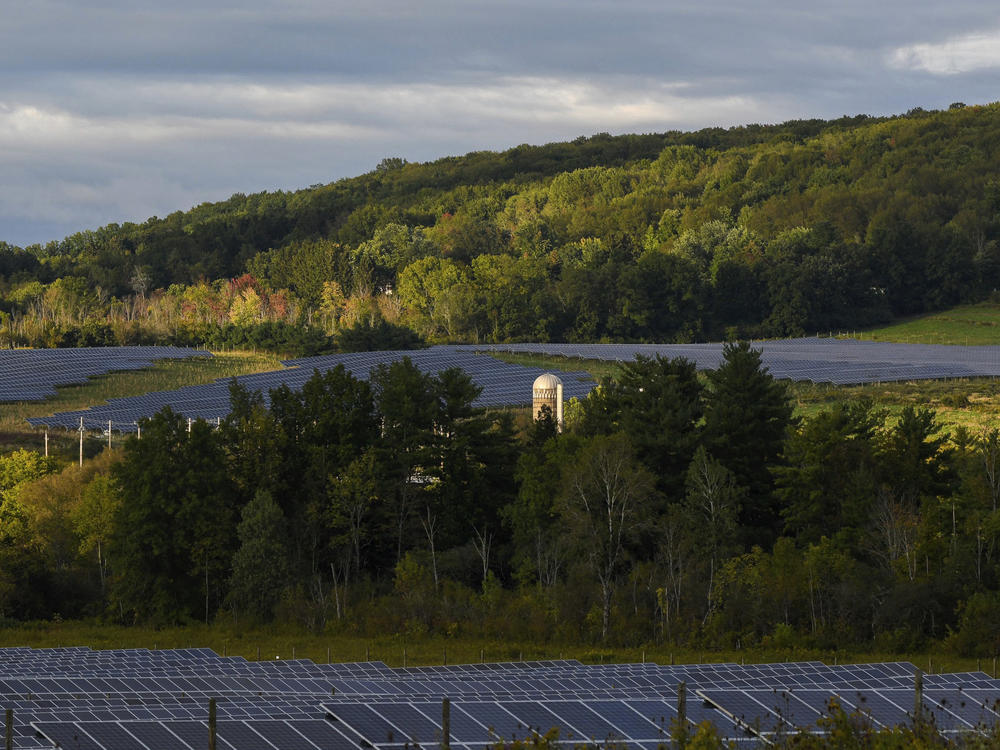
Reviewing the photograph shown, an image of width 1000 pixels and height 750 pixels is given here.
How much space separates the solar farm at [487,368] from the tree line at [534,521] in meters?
14.7

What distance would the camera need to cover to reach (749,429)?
163 ft

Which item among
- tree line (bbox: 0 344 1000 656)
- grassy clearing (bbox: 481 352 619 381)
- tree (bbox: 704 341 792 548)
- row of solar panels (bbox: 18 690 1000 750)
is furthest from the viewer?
grassy clearing (bbox: 481 352 619 381)

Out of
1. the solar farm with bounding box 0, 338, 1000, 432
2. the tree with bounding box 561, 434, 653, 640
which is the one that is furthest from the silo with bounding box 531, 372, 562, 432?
the tree with bounding box 561, 434, 653, 640

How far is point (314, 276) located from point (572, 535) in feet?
367

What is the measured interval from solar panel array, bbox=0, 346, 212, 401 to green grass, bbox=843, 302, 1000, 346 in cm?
5756

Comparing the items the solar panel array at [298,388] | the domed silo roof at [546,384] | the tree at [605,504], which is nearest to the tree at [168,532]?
the solar panel array at [298,388]

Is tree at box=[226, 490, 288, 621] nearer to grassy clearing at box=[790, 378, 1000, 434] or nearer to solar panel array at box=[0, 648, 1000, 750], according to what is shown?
solar panel array at box=[0, 648, 1000, 750]

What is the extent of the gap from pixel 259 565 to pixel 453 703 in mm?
24951

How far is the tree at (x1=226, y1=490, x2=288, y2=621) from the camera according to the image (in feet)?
148

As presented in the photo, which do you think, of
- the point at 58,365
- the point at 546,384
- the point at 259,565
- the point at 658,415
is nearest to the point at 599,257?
the point at 58,365

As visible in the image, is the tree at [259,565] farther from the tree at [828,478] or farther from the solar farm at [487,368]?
the solar farm at [487,368]

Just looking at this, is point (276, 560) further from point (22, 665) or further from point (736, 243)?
point (736, 243)

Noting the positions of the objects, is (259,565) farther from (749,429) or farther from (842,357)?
(842,357)

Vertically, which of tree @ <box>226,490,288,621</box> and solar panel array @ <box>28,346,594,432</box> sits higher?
solar panel array @ <box>28,346,594,432</box>
